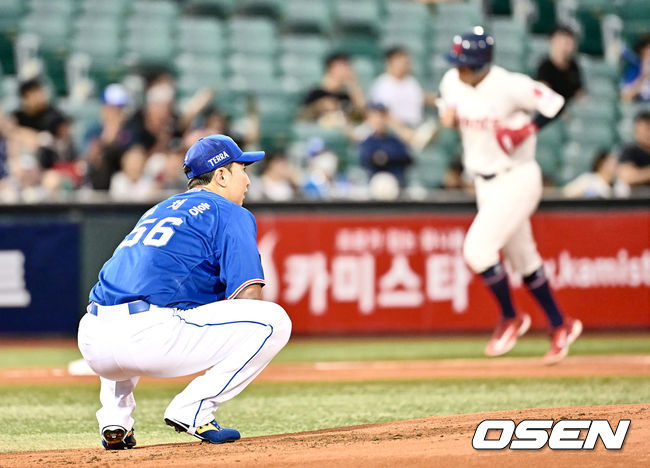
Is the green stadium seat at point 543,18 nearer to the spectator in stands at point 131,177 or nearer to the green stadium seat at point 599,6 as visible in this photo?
the green stadium seat at point 599,6

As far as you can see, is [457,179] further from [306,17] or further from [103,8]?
[103,8]

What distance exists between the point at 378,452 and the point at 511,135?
4105 millimetres

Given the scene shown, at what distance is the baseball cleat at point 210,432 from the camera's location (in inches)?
180

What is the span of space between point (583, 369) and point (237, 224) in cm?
411

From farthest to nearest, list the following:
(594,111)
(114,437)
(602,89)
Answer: (602,89)
(594,111)
(114,437)

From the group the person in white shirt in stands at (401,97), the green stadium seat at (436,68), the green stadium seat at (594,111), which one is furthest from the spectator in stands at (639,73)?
the person in white shirt in stands at (401,97)

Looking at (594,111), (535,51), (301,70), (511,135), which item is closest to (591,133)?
(594,111)

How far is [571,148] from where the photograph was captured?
14008mm

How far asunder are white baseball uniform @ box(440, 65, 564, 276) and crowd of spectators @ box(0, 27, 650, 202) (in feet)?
9.05

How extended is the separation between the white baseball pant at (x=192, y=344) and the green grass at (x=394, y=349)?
14.8 ft

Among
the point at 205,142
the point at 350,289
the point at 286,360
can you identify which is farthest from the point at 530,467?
the point at 350,289

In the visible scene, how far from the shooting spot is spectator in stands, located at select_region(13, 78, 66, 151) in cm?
1165

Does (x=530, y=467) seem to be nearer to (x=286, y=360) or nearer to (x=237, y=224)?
(x=237, y=224)

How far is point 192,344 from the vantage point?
454 centimetres
